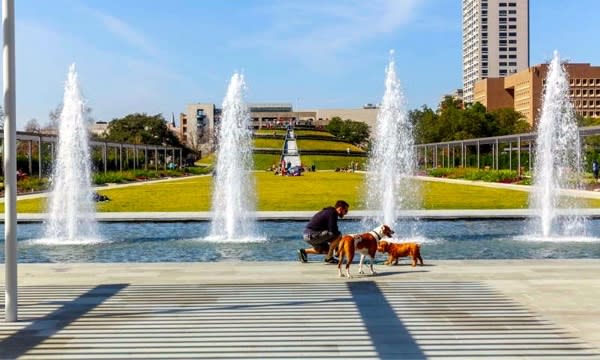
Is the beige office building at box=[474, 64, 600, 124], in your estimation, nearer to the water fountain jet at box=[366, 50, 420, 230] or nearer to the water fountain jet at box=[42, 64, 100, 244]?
the water fountain jet at box=[366, 50, 420, 230]

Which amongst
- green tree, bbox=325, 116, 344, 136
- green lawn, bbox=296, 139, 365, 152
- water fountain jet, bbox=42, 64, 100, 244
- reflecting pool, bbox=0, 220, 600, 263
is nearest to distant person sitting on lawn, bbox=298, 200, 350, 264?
reflecting pool, bbox=0, 220, 600, 263

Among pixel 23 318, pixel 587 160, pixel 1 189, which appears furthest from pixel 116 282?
pixel 587 160

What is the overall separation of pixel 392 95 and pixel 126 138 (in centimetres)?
8028

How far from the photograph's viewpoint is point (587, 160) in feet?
176

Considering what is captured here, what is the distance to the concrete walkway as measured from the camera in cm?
638

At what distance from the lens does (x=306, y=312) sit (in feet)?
26.0

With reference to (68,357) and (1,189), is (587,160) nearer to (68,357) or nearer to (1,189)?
(1,189)

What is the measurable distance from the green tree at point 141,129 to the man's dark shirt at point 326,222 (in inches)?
3483

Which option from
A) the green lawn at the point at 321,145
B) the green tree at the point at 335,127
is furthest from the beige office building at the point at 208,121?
the green lawn at the point at 321,145

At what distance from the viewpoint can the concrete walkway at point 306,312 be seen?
6375 mm

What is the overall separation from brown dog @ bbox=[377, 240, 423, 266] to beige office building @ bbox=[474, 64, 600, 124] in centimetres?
13096

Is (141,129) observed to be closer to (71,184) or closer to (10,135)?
(71,184)

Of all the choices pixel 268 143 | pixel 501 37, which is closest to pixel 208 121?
pixel 268 143

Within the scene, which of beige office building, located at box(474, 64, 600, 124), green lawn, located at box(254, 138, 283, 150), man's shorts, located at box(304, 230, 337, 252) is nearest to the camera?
man's shorts, located at box(304, 230, 337, 252)
